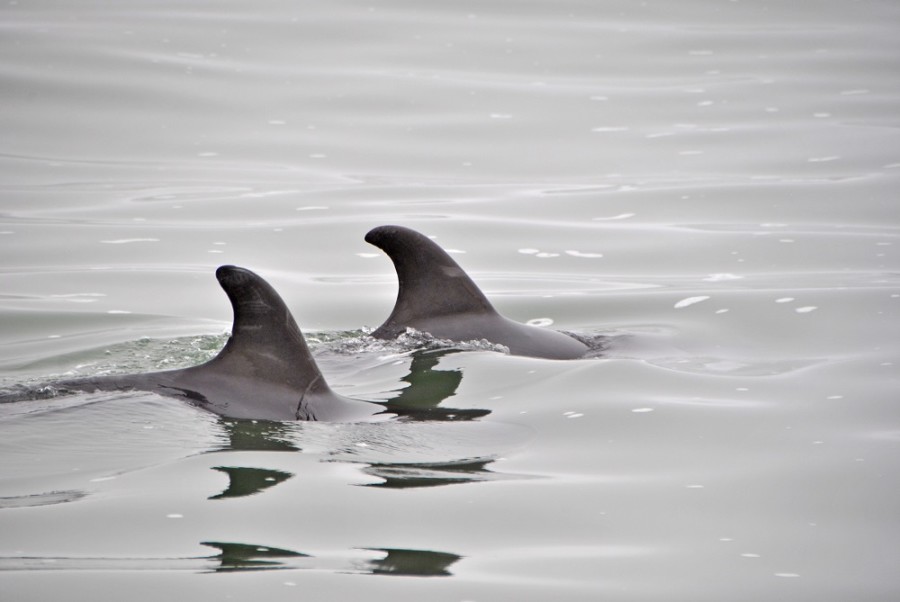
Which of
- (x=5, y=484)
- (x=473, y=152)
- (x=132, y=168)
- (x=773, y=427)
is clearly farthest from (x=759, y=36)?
(x=5, y=484)

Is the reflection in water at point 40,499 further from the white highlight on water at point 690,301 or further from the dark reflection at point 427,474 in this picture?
the white highlight on water at point 690,301

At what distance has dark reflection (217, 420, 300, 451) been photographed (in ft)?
19.6

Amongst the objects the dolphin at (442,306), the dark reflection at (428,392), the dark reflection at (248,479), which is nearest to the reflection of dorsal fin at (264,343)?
the dark reflection at (428,392)

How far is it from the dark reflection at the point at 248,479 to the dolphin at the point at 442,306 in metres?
2.98

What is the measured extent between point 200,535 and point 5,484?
101 centimetres

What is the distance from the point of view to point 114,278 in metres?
12.1

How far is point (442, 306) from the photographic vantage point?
8.62 metres

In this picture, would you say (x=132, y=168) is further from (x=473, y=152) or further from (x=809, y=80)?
(x=809, y=80)

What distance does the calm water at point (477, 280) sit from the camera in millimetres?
4973

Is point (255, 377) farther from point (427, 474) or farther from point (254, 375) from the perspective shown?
point (427, 474)

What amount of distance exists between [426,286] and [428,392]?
1243 millimetres

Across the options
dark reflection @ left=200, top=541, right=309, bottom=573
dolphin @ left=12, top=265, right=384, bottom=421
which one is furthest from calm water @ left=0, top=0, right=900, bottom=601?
dolphin @ left=12, top=265, right=384, bottom=421

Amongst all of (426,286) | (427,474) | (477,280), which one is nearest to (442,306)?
(426,286)

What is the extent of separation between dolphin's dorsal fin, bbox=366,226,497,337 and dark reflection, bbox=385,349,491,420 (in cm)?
41
